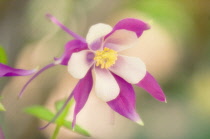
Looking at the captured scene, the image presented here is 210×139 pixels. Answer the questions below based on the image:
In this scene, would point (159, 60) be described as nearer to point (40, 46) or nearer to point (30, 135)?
point (40, 46)

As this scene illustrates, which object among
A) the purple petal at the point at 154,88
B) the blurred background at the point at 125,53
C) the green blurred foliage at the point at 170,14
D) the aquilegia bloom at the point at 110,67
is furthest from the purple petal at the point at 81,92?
the green blurred foliage at the point at 170,14

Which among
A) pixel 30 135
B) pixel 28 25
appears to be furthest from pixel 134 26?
pixel 28 25

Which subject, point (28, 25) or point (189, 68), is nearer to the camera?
point (28, 25)

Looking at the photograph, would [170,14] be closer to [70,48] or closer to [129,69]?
[129,69]

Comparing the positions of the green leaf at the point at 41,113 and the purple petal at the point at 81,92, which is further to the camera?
the green leaf at the point at 41,113

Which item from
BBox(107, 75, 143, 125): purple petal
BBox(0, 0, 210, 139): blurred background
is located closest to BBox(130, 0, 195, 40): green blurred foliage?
BBox(0, 0, 210, 139): blurred background

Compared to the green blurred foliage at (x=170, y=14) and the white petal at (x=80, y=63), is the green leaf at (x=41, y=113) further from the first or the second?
the green blurred foliage at (x=170, y=14)

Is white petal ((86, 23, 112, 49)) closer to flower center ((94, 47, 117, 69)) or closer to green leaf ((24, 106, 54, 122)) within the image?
flower center ((94, 47, 117, 69))
